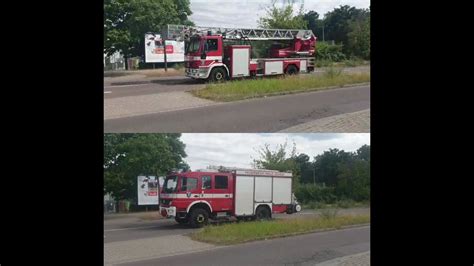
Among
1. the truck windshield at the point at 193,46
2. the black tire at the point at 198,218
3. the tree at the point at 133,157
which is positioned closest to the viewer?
the tree at the point at 133,157

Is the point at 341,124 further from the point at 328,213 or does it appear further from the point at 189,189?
the point at 189,189

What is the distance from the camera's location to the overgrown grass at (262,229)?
14.4ft

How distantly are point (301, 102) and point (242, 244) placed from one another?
1.52m

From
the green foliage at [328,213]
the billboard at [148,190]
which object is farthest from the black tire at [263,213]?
the billboard at [148,190]

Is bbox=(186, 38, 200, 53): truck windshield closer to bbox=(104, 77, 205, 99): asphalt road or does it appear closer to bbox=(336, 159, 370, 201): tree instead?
bbox=(104, 77, 205, 99): asphalt road

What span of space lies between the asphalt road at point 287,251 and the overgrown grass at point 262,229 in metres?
0.07

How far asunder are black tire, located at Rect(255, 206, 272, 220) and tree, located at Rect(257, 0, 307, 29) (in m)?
1.86

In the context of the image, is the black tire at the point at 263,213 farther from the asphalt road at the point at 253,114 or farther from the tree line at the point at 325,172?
the asphalt road at the point at 253,114

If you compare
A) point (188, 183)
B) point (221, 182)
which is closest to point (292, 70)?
point (221, 182)

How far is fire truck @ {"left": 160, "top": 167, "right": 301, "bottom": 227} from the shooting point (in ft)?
14.7
